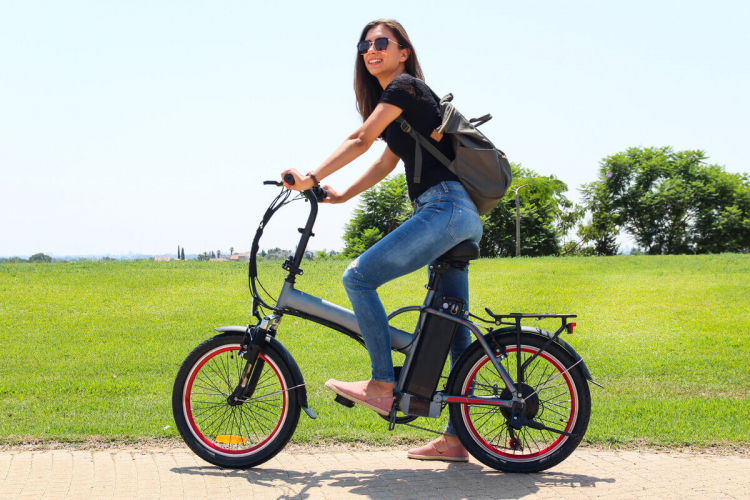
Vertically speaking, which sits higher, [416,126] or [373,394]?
[416,126]

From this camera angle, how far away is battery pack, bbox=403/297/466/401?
3.65 m

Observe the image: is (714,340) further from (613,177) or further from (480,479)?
(613,177)

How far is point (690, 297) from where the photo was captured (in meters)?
13.1

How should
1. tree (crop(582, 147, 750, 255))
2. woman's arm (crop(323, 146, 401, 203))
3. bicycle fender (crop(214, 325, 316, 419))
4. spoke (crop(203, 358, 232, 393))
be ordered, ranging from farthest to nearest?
1. tree (crop(582, 147, 750, 255))
2. woman's arm (crop(323, 146, 401, 203))
3. spoke (crop(203, 358, 232, 393))
4. bicycle fender (crop(214, 325, 316, 419))

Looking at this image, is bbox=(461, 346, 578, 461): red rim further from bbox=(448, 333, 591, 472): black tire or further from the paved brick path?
the paved brick path

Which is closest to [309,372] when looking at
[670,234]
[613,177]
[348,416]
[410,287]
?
[348,416]

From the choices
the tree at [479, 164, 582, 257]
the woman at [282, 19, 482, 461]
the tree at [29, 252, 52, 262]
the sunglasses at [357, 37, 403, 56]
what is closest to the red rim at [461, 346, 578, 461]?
the woman at [282, 19, 482, 461]

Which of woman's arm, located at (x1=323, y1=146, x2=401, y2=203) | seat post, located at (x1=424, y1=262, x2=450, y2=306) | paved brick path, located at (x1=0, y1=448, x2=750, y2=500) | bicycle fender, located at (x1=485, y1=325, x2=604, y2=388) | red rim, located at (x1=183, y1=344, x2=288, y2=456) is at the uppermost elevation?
woman's arm, located at (x1=323, y1=146, x2=401, y2=203)

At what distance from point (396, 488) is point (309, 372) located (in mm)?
3699

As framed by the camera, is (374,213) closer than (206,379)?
No

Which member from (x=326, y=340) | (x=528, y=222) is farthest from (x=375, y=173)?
(x=528, y=222)

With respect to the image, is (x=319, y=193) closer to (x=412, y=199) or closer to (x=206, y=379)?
(x=412, y=199)

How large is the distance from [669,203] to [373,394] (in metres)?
41.2

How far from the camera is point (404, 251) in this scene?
11.3 feet
